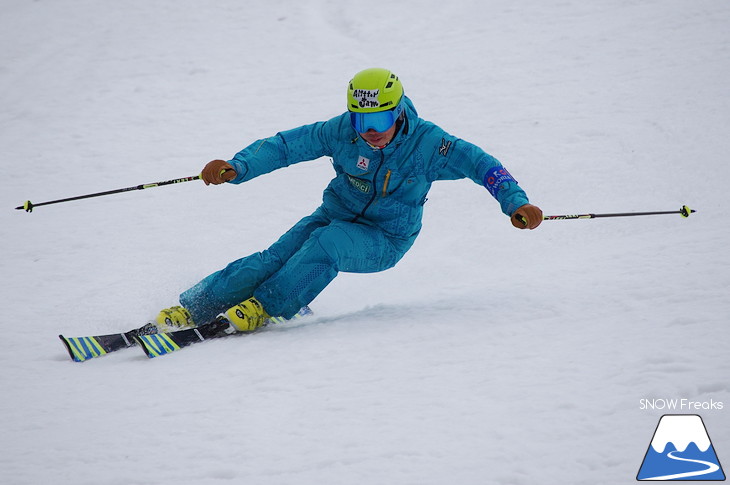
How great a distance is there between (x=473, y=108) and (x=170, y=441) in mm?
6910

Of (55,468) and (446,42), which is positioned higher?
(446,42)

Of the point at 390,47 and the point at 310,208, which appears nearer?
the point at 310,208

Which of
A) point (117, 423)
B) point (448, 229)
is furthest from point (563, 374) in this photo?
point (448, 229)


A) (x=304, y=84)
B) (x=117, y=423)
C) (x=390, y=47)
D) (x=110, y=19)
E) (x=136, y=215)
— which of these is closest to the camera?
(x=117, y=423)

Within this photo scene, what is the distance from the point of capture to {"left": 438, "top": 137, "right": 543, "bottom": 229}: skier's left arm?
412cm

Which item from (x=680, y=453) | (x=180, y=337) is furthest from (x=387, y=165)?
(x=680, y=453)

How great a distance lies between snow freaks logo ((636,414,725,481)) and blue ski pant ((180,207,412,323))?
7.36 feet

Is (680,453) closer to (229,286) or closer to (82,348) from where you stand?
(229,286)

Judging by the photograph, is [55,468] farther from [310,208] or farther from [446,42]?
[446,42]

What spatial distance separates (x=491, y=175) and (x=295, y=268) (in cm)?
131

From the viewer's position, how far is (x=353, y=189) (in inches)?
185

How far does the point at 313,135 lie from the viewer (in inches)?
184

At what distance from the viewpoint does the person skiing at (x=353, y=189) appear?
4.33m

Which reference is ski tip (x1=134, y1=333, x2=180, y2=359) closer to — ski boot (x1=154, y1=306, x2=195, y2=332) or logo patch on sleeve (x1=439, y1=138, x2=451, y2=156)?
ski boot (x1=154, y1=306, x2=195, y2=332)
